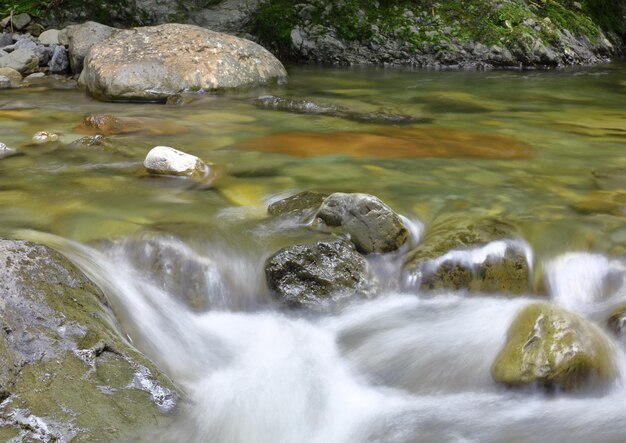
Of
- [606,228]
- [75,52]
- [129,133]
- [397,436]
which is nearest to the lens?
[397,436]

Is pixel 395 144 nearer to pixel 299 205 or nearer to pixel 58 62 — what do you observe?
pixel 299 205

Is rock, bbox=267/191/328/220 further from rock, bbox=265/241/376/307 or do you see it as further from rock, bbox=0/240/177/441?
rock, bbox=0/240/177/441

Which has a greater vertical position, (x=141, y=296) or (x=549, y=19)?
(x=549, y=19)

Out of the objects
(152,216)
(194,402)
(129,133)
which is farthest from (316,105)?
(194,402)

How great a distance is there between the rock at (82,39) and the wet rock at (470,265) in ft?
22.2

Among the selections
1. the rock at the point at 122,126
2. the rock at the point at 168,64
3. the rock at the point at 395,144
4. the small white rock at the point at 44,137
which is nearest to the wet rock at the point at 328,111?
the rock at the point at 395,144

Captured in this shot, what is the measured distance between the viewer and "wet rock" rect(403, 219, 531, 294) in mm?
3740

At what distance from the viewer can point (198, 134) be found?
6.20 m

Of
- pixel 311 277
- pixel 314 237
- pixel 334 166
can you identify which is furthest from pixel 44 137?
pixel 311 277

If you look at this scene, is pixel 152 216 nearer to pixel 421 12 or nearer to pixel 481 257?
pixel 481 257

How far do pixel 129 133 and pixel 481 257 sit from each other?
353 cm

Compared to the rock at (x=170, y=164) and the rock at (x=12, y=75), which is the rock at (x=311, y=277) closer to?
the rock at (x=170, y=164)

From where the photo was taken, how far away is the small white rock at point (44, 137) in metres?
5.79

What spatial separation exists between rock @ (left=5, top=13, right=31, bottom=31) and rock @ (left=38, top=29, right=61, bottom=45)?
2.90 ft
